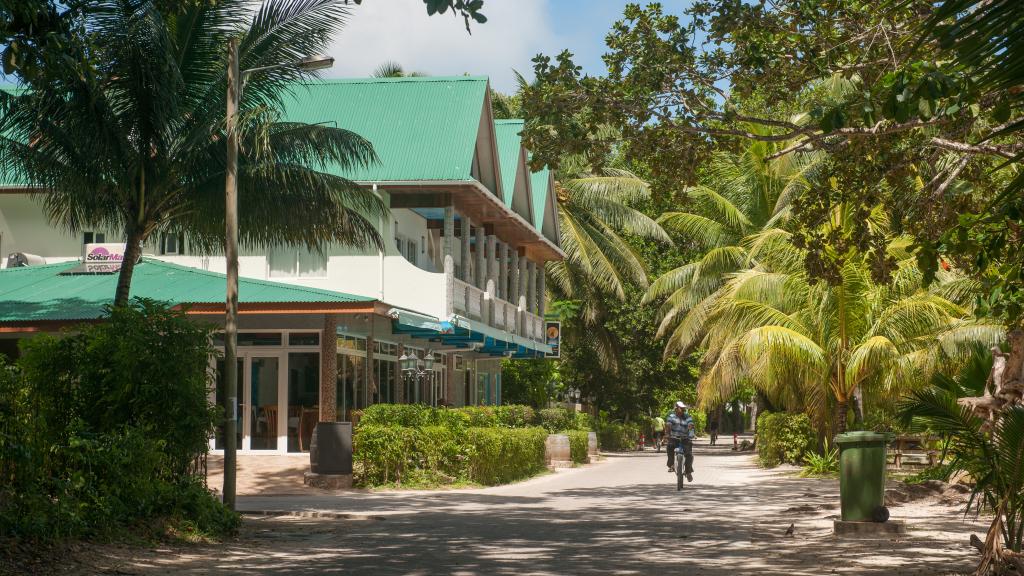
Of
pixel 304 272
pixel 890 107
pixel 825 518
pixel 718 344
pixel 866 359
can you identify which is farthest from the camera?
pixel 718 344

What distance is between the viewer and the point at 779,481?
2677cm

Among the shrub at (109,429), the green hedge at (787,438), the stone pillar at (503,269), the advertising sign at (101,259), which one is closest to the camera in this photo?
the shrub at (109,429)

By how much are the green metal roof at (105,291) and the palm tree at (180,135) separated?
154 inches

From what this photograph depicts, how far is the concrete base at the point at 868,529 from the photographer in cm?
1412

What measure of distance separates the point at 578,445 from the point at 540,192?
9.04 metres

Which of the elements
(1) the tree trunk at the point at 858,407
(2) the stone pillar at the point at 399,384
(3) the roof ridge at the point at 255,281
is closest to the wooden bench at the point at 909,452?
(1) the tree trunk at the point at 858,407

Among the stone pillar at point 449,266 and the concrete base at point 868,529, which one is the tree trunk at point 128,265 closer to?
the concrete base at point 868,529

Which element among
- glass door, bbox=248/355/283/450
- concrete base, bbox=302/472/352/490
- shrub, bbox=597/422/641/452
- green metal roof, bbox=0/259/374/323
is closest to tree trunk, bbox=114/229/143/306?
green metal roof, bbox=0/259/374/323

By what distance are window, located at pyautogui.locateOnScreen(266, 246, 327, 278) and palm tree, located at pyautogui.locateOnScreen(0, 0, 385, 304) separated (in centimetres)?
861

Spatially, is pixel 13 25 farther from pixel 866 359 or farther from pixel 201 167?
pixel 866 359

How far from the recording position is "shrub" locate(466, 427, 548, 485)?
2408 centimetres

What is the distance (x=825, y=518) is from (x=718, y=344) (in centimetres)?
1923

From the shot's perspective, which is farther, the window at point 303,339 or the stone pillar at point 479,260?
the stone pillar at point 479,260

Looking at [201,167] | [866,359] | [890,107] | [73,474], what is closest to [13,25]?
[73,474]
